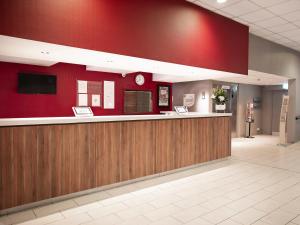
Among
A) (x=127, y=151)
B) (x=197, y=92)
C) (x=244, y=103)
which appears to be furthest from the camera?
(x=244, y=103)

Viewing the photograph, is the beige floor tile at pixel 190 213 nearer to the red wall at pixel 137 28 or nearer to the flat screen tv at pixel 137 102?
the red wall at pixel 137 28

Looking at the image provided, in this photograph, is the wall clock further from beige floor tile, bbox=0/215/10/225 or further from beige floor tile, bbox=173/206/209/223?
beige floor tile, bbox=0/215/10/225

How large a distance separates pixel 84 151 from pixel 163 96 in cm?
528

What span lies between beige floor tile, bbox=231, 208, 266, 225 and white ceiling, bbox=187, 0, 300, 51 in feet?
13.7

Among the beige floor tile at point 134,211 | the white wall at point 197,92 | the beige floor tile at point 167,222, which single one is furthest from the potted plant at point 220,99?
the beige floor tile at point 167,222

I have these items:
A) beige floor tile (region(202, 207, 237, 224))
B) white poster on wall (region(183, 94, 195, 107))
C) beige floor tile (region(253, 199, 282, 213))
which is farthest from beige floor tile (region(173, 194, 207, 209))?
white poster on wall (region(183, 94, 195, 107))

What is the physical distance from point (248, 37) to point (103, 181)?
5.59 meters

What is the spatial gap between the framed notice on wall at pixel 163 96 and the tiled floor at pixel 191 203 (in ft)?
12.4

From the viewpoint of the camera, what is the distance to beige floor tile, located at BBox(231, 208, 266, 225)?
2996mm

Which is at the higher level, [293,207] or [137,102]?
[137,102]

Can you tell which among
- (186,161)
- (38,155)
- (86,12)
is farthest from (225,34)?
(38,155)

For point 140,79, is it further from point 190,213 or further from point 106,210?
point 190,213

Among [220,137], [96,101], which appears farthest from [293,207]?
[96,101]

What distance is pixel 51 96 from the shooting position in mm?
5945
